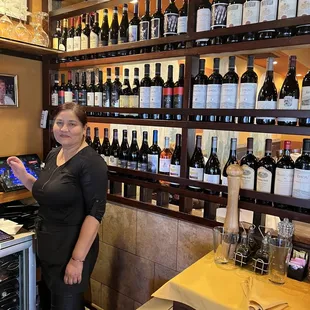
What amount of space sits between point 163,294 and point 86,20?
1.84 m

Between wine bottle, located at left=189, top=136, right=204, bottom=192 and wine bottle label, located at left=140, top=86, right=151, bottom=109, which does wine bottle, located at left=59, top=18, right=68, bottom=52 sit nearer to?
wine bottle label, located at left=140, top=86, right=151, bottom=109

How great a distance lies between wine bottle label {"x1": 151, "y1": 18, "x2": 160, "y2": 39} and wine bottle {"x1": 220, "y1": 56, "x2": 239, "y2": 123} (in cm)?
46

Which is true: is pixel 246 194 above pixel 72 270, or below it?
above

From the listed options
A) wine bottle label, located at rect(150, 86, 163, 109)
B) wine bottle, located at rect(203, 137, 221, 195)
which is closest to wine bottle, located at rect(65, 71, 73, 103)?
wine bottle label, located at rect(150, 86, 163, 109)

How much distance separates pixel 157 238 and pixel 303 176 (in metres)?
0.88

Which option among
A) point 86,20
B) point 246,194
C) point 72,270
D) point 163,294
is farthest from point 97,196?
point 86,20

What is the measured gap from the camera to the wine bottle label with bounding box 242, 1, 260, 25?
51.0 inches

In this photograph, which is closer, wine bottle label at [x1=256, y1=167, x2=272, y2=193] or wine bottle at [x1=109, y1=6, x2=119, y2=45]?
wine bottle label at [x1=256, y1=167, x2=272, y2=193]

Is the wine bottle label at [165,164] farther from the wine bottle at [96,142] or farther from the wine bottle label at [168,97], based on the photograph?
the wine bottle at [96,142]

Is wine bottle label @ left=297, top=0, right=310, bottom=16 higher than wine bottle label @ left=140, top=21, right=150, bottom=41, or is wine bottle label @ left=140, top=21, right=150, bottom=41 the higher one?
wine bottle label @ left=140, top=21, right=150, bottom=41

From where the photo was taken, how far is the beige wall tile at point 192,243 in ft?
5.04

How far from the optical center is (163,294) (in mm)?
1144

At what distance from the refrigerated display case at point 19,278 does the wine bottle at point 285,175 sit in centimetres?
129

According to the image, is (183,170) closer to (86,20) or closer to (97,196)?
(97,196)
